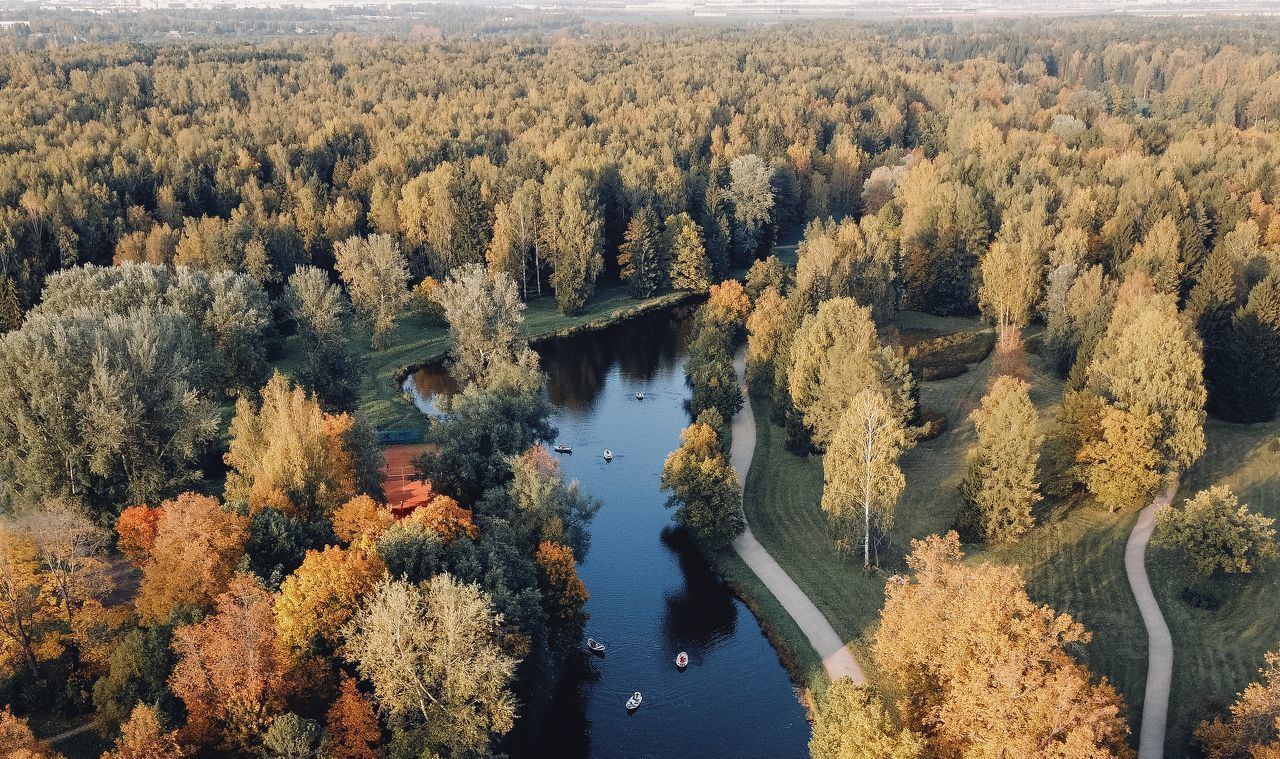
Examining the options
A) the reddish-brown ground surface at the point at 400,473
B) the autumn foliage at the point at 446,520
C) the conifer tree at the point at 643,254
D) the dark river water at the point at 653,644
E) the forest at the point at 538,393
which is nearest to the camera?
the forest at the point at 538,393

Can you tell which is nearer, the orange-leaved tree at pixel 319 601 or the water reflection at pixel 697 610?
the orange-leaved tree at pixel 319 601

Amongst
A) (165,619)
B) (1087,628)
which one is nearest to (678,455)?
(1087,628)

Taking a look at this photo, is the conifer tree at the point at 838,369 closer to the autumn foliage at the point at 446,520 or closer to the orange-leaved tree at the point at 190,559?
the autumn foliage at the point at 446,520

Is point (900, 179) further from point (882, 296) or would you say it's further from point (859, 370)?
point (859, 370)

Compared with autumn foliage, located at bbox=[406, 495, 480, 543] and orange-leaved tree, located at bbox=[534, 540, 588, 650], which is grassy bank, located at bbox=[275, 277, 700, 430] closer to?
autumn foliage, located at bbox=[406, 495, 480, 543]

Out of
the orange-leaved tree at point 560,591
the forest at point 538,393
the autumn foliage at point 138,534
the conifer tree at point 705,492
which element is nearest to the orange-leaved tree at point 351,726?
the forest at point 538,393

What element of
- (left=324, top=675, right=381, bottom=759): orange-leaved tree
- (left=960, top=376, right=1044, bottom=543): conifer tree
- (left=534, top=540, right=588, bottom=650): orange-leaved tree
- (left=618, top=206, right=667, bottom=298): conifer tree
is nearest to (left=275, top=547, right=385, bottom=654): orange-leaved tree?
(left=324, top=675, right=381, bottom=759): orange-leaved tree

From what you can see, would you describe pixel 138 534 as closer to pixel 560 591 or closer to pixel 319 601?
pixel 319 601
